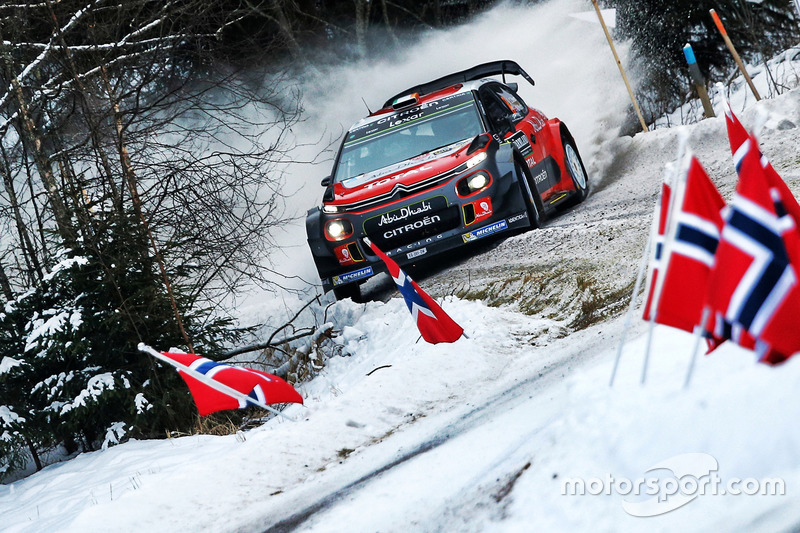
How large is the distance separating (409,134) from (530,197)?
1711mm

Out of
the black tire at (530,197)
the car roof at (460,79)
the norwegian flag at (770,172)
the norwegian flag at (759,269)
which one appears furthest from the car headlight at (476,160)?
the norwegian flag at (759,269)

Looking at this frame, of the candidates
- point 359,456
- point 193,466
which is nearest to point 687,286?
point 359,456

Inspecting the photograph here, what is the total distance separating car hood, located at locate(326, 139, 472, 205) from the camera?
9.51m

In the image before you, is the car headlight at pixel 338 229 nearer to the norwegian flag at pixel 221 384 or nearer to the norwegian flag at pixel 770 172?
the norwegian flag at pixel 221 384

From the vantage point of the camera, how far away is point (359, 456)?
5512 millimetres

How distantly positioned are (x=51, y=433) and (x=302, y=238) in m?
9.70

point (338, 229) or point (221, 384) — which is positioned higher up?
point (338, 229)

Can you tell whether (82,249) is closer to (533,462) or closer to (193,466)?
(193,466)

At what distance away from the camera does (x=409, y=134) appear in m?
10.4

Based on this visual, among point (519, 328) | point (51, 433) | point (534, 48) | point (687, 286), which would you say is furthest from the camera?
point (534, 48)

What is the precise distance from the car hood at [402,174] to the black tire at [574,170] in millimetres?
2104

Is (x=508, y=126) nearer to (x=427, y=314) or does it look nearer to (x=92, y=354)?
(x=427, y=314)

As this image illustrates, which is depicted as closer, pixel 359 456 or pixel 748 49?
pixel 359 456

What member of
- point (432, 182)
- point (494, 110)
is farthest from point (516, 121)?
point (432, 182)
